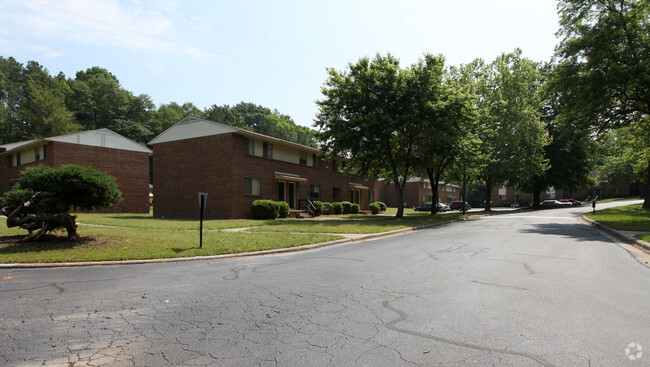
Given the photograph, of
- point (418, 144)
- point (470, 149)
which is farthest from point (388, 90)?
point (470, 149)

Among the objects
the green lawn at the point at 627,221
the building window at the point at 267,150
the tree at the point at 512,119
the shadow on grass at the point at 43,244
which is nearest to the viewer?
the shadow on grass at the point at 43,244

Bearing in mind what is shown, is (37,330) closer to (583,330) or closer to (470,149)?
(583,330)

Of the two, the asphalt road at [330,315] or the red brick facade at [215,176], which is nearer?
the asphalt road at [330,315]

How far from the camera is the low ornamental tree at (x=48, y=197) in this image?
1032cm

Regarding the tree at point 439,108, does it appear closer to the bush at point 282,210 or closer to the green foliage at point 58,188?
the bush at point 282,210

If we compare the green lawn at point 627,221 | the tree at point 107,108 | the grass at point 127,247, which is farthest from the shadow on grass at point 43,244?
the tree at point 107,108

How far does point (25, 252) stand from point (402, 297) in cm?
965

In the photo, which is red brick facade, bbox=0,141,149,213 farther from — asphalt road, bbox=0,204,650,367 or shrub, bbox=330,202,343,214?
asphalt road, bbox=0,204,650,367

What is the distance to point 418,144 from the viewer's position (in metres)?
28.0

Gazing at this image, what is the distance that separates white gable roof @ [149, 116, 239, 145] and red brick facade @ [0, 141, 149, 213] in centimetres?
634

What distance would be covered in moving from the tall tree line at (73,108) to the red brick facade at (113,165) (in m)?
14.7

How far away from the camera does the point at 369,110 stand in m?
24.7

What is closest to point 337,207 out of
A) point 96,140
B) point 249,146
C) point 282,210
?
point 282,210

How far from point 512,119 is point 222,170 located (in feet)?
103
